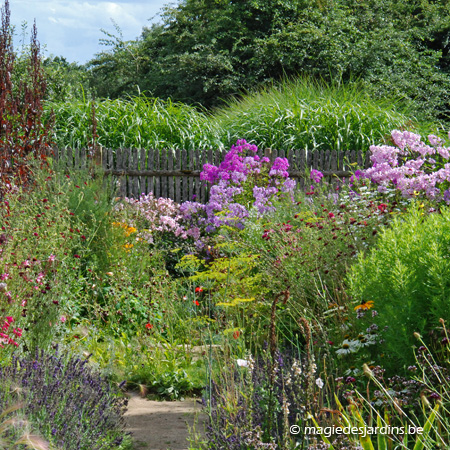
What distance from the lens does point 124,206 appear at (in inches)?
324

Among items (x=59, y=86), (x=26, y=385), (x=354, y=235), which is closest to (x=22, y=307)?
(x=26, y=385)

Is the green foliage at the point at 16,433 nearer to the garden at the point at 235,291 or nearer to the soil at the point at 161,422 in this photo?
the garden at the point at 235,291

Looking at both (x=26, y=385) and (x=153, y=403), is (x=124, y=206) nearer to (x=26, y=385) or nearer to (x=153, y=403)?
(x=153, y=403)

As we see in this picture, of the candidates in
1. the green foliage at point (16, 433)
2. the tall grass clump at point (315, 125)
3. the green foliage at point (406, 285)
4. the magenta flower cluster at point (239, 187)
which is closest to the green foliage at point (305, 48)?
the tall grass clump at point (315, 125)

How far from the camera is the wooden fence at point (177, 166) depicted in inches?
368

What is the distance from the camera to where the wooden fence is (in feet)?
30.7

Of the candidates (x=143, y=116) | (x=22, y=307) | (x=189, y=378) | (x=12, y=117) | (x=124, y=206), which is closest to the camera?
(x=22, y=307)

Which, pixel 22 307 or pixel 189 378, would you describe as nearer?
pixel 22 307

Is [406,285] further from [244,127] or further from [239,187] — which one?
[244,127]

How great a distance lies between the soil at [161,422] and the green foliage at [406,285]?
1165mm

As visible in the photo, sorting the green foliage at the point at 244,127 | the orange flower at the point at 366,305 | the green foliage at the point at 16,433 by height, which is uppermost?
the green foliage at the point at 244,127

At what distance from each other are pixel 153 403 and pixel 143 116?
283 inches

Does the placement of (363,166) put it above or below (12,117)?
below

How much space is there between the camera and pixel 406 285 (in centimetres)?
301
